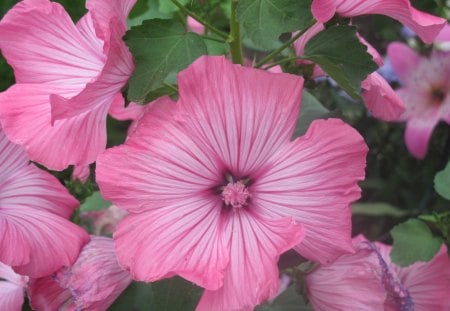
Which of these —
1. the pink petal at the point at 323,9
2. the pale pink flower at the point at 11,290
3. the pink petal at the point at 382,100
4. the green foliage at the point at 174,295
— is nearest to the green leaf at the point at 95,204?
the pale pink flower at the point at 11,290

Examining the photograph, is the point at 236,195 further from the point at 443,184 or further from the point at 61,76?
the point at 443,184

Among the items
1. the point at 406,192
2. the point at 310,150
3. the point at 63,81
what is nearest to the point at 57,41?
the point at 63,81

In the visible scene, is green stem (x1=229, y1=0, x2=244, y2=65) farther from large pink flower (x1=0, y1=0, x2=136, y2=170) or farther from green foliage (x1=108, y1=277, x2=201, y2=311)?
green foliage (x1=108, y1=277, x2=201, y2=311)

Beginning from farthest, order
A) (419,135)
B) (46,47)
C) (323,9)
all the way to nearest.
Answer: (419,135) < (46,47) < (323,9)

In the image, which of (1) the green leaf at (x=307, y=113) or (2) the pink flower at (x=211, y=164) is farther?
(1) the green leaf at (x=307, y=113)

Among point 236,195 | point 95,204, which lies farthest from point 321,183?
point 95,204

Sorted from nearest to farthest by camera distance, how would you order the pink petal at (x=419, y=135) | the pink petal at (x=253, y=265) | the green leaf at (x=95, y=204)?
the pink petal at (x=253, y=265) < the green leaf at (x=95, y=204) < the pink petal at (x=419, y=135)

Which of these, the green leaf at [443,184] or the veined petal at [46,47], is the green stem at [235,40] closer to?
the veined petal at [46,47]
